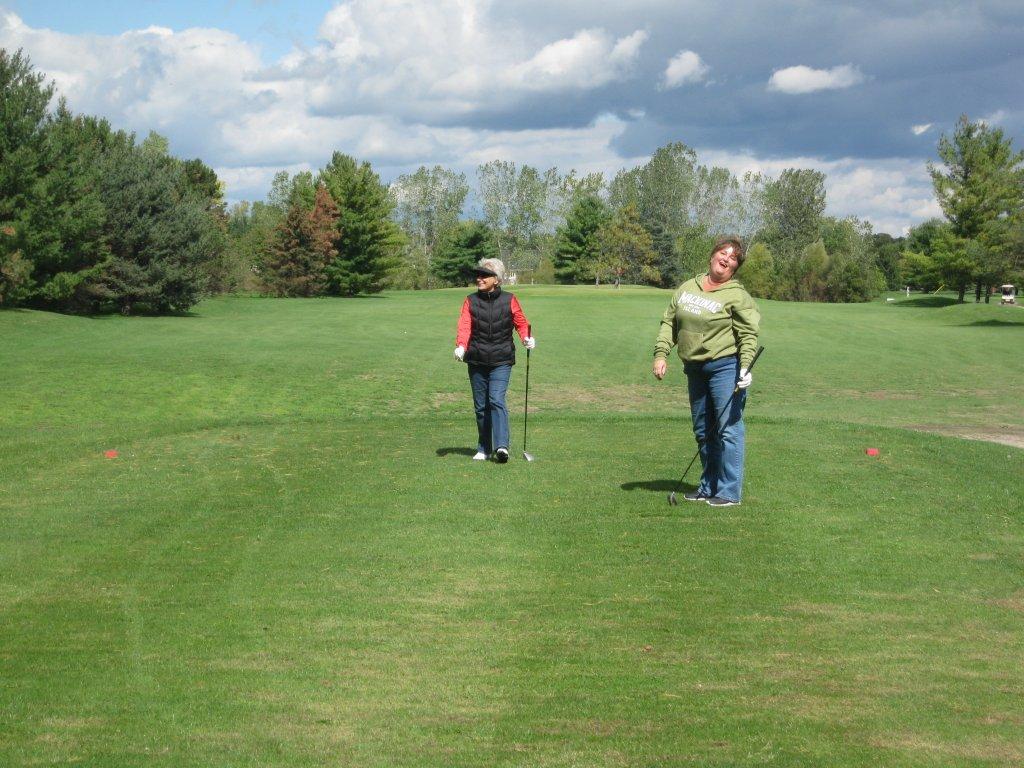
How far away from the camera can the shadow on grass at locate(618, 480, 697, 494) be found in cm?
1007

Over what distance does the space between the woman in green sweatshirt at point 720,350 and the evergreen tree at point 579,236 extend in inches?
3923

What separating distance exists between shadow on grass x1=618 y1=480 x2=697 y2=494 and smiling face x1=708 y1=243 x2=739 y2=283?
82.7 inches

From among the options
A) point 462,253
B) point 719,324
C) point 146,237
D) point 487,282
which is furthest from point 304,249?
point 719,324

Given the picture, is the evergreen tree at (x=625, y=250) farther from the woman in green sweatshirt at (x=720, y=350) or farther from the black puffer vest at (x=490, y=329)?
the woman in green sweatshirt at (x=720, y=350)

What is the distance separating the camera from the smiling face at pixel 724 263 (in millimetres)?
9123

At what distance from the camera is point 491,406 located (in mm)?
11680

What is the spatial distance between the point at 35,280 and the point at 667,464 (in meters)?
39.4

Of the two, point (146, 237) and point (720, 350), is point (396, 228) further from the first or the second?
point (720, 350)

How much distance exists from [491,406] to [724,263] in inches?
138

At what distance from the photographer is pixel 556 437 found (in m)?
13.8

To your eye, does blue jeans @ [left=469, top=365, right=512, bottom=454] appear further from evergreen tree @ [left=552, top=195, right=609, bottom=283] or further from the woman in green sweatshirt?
evergreen tree @ [left=552, top=195, right=609, bottom=283]

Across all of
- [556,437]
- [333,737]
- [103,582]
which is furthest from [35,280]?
[333,737]

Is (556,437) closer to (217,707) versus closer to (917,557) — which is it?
(917,557)

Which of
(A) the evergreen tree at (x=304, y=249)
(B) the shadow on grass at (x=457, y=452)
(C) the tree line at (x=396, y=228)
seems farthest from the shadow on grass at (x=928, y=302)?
(B) the shadow on grass at (x=457, y=452)
